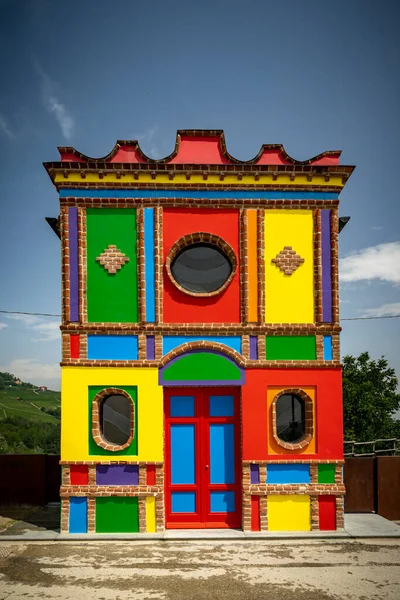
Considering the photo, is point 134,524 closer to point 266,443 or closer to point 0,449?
point 266,443

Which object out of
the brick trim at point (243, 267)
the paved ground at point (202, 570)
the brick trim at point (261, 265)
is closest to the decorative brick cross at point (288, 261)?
the brick trim at point (261, 265)

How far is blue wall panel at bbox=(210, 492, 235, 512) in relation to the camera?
8.66m

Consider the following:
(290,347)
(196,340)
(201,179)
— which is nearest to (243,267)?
(196,340)

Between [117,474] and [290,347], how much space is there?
4.17 meters

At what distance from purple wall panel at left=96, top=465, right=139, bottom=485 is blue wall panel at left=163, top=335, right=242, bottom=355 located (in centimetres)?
233

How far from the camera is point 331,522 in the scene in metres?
8.55

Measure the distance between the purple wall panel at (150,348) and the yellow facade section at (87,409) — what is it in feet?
0.88

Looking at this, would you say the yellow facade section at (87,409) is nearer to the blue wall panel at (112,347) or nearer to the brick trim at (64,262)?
the blue wall panel at (112,347)

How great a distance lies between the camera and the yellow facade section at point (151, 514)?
835 centimetres

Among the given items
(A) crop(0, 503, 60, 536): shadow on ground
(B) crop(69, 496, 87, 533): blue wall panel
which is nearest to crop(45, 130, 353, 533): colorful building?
(B) crop(69, 496, 87, 533): blue wall panel

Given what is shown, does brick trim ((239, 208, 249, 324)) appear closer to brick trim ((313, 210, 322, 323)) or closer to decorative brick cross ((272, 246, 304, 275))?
decorative brick cross ((272, 246, 304, 275))

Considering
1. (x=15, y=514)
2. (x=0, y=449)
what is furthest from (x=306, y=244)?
(x=0, y=449)

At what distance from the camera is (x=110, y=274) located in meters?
8.84

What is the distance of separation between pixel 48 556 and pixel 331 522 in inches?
205
